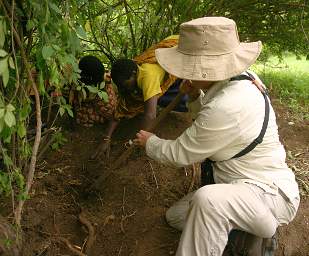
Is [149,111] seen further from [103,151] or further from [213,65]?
[213,65]

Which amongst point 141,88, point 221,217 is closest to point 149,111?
point 141,88

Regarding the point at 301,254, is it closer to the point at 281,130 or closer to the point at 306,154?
the point at 306,154

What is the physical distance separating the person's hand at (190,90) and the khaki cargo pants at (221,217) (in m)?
0.68

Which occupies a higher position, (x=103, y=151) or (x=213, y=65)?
(x=213, y=65)

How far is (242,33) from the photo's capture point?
189 inches

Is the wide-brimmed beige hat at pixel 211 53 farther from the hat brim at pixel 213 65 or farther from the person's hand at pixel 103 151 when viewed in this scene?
the person's hand at pixel 103 151

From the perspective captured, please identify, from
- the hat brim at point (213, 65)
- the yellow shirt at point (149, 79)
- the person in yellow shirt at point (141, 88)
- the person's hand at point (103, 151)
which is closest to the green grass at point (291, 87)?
the person in yellow shirt at point (141, 88)

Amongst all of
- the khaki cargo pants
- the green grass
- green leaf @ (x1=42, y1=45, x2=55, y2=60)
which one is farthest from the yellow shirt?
the green grass

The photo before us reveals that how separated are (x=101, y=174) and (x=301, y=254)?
5.04 feet

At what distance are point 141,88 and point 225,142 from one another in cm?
123

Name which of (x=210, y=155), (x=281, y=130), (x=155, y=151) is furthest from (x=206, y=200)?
(x=281, y=130)

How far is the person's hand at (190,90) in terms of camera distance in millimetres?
2838

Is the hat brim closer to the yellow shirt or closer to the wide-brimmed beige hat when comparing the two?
the wide-brimmed beige hat

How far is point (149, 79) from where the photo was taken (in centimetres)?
336
